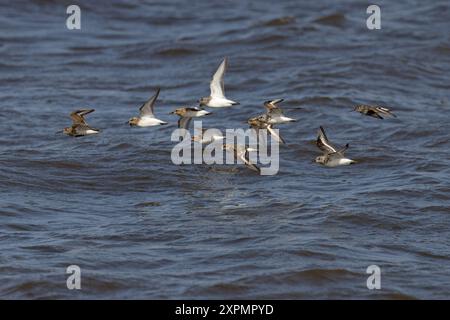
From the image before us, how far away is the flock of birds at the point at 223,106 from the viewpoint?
1480 cm

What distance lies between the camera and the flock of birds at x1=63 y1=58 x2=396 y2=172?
48.5 feet

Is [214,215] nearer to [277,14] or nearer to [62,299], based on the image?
[62,299]

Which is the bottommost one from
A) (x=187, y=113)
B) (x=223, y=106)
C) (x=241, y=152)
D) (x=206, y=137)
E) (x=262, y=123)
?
(x=241, y=152)

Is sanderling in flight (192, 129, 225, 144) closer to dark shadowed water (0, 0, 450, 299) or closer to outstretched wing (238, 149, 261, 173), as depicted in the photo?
dark shadowed water (0, 0, 450, 299)

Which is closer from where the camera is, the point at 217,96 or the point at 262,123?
the point at 217,96

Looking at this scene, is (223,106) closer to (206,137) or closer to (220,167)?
(220,167)

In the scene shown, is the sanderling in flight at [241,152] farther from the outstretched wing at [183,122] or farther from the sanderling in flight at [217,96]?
the sanderling in flight at [217,96]

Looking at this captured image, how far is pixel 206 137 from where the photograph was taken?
17.5 m

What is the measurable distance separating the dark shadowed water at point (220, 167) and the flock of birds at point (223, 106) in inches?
22.0

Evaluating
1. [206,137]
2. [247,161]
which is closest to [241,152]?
[247,161]

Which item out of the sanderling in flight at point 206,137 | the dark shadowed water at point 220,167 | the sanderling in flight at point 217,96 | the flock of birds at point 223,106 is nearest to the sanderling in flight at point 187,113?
the flock of birds at point 223,106

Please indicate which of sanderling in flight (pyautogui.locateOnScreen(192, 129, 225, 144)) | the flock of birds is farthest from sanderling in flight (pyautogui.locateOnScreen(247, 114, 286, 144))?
sanderling in flight (pyautogui.locateOnScreen(192, 129, 225, 144))

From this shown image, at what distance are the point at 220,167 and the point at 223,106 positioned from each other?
1.31 meters

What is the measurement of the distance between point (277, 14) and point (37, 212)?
1491 centimetres
